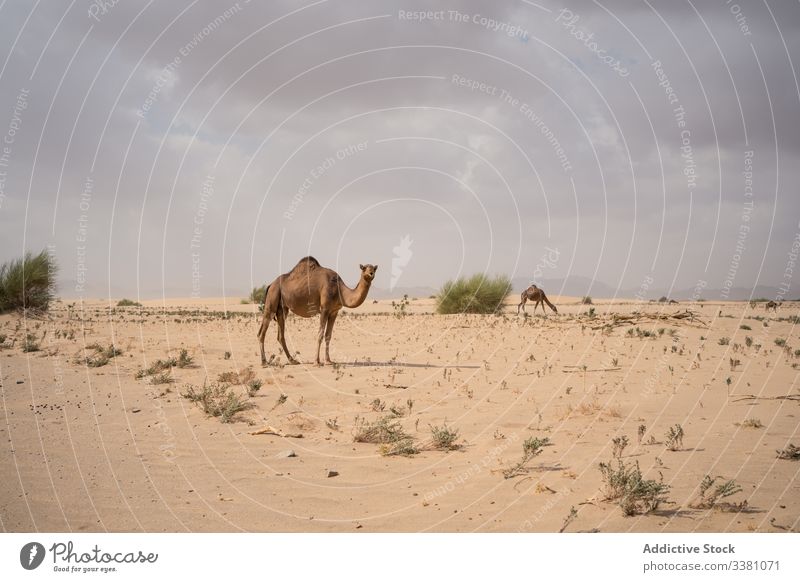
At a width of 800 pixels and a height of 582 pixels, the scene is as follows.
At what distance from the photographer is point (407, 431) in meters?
8.46

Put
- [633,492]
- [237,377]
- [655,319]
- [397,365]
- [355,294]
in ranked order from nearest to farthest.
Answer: [633,492], [237,377], [397,365], [355,294], [655,319]

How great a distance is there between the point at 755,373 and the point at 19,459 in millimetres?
13999

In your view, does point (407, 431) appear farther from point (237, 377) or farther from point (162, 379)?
point (162, 379)

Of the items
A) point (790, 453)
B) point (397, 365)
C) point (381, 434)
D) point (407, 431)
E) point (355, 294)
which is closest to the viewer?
point (790, 453)

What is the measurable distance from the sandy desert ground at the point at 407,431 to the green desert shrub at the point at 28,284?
356 inches

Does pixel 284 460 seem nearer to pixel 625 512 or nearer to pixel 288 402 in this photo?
pixel 288 402

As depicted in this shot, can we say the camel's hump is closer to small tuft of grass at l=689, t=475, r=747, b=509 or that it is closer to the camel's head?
the camel's head

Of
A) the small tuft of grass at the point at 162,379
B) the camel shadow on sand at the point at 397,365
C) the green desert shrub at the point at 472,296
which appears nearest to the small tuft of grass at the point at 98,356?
the small tuft of grass at the point at 162,379

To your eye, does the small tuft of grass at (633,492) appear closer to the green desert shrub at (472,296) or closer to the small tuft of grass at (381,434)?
the small tuft of grass at (381,434)

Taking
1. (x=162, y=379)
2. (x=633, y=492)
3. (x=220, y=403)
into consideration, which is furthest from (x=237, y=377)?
(x=633, y=492)

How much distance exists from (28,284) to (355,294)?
18.2 meters

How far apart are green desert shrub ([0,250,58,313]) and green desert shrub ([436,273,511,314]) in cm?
2222

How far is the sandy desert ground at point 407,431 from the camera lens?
5.41 metres

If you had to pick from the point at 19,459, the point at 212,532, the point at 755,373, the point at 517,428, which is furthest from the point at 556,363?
the point at 19,459
